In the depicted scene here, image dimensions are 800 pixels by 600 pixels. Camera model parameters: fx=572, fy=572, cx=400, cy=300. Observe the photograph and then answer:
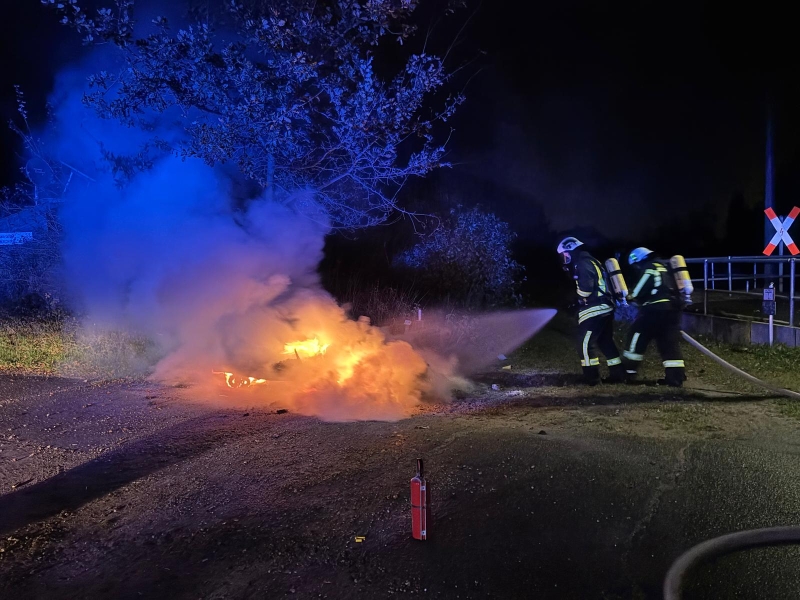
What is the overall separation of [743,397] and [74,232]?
10.9 metres

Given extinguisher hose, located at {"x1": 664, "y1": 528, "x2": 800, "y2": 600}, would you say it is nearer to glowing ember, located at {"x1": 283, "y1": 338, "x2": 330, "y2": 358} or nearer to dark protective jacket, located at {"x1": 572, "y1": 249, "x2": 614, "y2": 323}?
dark protective jacket, located at {"x1": 572, "y1": 249, "x2": 614, "y2": 323}

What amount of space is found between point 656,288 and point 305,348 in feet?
15.5

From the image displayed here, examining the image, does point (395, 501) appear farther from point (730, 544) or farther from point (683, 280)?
point (683, 280)

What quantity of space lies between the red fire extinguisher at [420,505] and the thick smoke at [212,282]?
3153mm

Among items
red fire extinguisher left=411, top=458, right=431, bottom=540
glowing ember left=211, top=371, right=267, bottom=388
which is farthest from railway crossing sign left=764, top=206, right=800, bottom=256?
red fire extinguisher left=411, top=458, right=431, bottom=540

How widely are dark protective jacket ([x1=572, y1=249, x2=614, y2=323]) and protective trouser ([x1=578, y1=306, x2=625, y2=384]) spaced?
1cm

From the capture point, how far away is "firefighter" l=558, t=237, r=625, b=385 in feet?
24.5

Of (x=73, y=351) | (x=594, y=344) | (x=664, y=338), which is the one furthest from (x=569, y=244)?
(x=73, y=351)

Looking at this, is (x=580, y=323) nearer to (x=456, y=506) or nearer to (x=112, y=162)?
(x=456, y=506)

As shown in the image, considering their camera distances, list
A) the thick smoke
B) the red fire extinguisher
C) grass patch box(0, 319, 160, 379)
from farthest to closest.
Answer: grass patch box(0, 319, 160, 379) → the thick smoke → the red fire extinguisher

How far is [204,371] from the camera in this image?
8.51 metres

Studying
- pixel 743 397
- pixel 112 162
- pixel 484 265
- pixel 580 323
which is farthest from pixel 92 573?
pixel 484 265

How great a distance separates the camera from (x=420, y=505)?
11.0 ft

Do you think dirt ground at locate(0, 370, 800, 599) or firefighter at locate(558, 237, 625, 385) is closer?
dirt ground at locate(0, 370, 800, 599)
